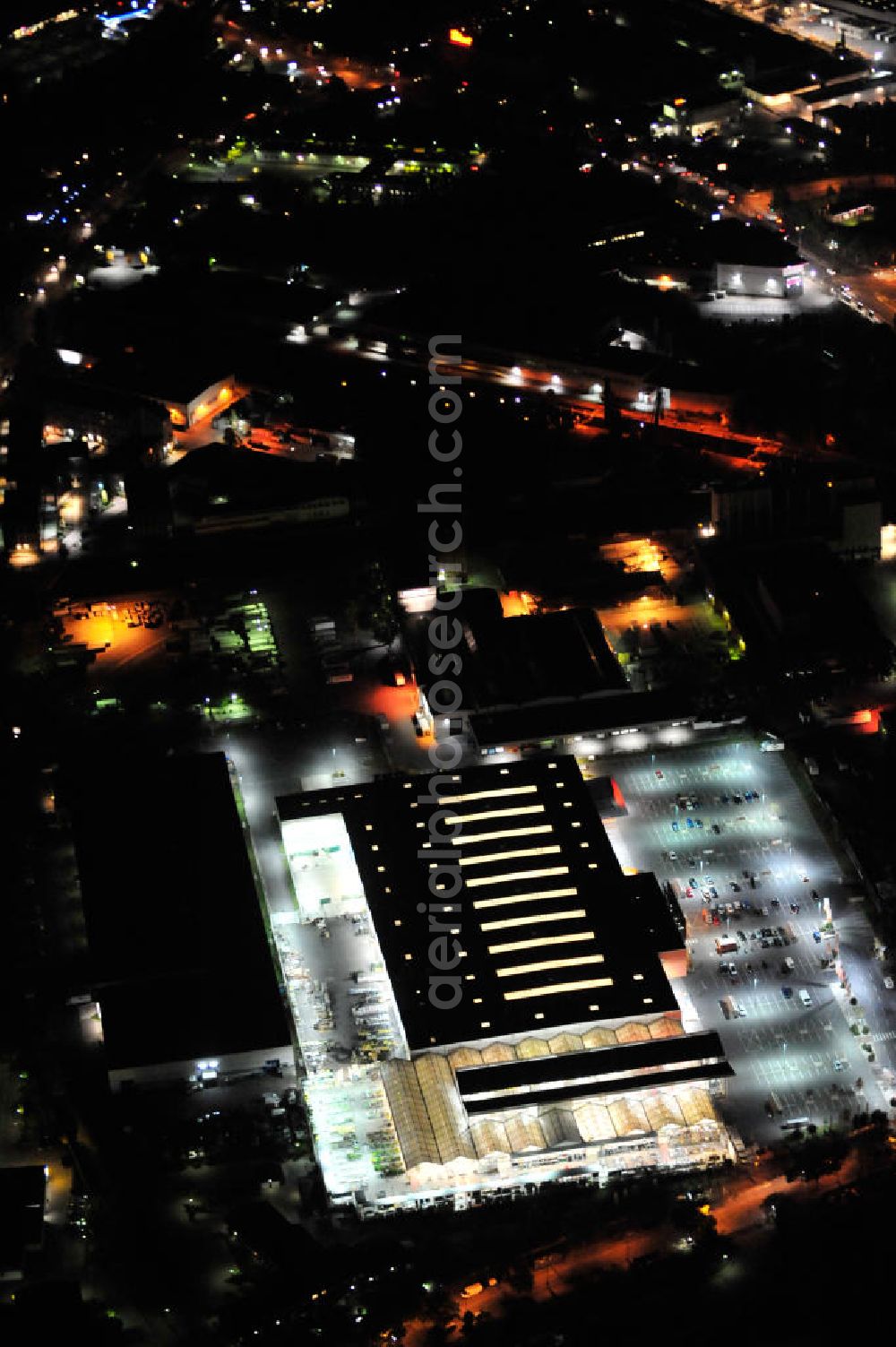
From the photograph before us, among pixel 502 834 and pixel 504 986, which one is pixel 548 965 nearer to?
pixel 504 986

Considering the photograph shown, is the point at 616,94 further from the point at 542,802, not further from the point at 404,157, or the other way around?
the point at 542,802

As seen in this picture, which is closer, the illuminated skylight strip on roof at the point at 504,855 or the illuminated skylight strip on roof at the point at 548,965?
the illuminated skylight strip on roof at the point at 548,965

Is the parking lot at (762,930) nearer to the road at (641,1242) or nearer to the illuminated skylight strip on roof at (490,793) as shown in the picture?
the road at (641,1242)

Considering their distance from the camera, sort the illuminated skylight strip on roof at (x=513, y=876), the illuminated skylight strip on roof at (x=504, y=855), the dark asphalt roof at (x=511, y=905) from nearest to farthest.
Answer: the dark asphalt roof at (x=511, y=905) → the illuminated skylight strip on roof at (x=513, y=876) → the illuminated skylight strip on roof at (x=504, y=855)

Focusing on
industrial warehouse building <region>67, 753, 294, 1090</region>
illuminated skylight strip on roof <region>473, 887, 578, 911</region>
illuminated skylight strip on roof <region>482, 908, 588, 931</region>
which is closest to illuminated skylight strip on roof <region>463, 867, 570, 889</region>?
illuminated skylight strip on roof <region>473, 887, 578, 911</region>

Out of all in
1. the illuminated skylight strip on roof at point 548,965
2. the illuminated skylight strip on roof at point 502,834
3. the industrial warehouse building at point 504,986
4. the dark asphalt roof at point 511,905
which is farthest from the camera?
the illuminated skylight strip on roof at point 502,834

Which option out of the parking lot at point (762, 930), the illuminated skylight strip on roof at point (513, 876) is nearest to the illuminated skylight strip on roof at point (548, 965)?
the parking lot at point (762, 930)

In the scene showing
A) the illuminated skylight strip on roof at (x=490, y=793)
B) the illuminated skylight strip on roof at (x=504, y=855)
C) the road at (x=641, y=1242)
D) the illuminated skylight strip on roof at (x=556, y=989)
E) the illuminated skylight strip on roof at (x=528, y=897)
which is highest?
the illuminated skylight strip on roof at (x=490, y=793)

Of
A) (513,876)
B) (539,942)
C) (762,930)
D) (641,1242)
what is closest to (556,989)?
(539,942)

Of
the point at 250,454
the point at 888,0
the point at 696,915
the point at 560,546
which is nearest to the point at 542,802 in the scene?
the point at 696,915
